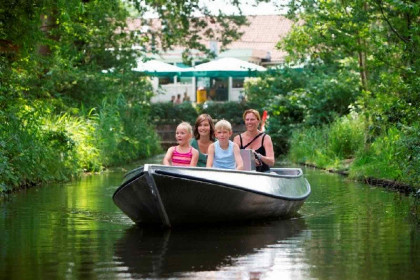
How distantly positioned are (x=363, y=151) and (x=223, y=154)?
11.9 metres

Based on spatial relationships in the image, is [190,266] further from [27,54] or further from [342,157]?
[342,157]

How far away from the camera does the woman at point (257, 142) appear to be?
618 inches

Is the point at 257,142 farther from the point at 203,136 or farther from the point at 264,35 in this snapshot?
the point at 264,35

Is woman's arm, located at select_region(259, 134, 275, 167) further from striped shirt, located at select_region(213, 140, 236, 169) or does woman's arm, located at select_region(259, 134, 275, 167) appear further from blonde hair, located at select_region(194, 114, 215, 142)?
striped shirt, located at select_region(213, 140, 236, 169)

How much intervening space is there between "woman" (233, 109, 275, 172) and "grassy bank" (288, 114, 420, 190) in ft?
6.08

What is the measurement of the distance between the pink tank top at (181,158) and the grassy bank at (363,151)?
3037 mm

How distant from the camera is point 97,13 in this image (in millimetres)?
28109

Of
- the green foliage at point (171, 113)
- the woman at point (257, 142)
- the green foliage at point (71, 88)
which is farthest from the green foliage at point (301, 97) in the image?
the woman at point (257, 142)

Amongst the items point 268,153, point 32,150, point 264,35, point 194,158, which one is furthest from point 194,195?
point 264,35

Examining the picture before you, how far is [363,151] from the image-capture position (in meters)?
25.7

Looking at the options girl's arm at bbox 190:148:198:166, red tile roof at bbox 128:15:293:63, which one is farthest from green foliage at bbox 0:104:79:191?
red tile roof at bbox 128:15:293:63

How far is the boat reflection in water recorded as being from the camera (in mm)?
9734

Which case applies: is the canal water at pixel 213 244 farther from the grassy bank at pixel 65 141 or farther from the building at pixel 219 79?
the building at pixel 219 79

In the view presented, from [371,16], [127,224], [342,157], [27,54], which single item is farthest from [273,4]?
[127,224]
